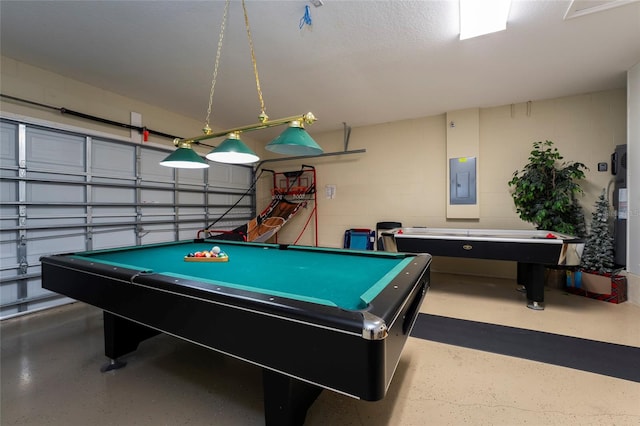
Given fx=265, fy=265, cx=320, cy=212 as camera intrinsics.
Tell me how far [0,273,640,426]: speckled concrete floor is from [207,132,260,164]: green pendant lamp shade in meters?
1.61

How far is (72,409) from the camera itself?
1550 mm

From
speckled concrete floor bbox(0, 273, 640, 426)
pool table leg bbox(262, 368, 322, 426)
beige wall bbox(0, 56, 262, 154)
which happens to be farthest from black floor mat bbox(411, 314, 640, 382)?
beige wall bbox(0, 56, 262, 154)

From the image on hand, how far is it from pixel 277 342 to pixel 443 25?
2.95 meters

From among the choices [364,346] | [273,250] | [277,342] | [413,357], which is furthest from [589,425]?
[273,250]

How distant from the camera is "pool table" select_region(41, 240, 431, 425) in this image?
85 cm

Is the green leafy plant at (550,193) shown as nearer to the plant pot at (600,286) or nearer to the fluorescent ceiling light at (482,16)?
the plant pot at (600,286)

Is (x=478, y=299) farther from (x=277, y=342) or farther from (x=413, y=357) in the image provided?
(x=277, y=342)

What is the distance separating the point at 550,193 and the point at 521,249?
5.09ft

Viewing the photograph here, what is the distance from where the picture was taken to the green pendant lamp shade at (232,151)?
203 centimetres

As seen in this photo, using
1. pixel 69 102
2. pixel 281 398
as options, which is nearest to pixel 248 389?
pixel 281 398

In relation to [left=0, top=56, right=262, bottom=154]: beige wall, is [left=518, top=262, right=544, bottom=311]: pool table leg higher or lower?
lower

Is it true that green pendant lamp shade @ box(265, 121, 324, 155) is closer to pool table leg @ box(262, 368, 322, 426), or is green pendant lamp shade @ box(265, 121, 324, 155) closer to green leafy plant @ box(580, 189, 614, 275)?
pool table leg @ box(262, 368, 322, 426)

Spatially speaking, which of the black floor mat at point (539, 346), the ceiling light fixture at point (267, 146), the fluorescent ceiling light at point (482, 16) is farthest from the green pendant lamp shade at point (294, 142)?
the black floor mat at point (539, 346)

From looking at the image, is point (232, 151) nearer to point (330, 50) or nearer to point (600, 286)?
point (330, 50)
